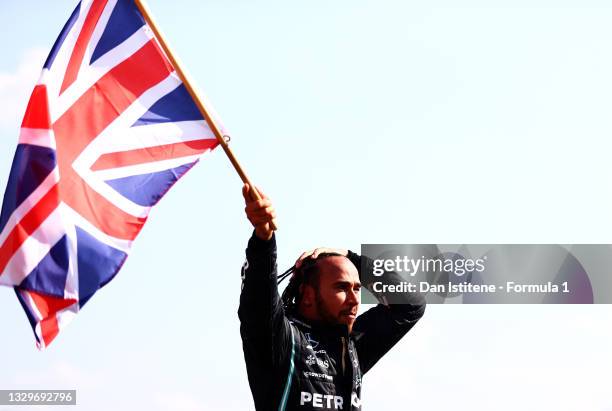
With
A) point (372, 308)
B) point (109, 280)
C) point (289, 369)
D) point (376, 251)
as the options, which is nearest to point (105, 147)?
point (109, 280)

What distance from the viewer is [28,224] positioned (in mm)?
6766

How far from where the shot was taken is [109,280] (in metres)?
6.93

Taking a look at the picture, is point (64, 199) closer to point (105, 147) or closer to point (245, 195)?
point (105, 147)

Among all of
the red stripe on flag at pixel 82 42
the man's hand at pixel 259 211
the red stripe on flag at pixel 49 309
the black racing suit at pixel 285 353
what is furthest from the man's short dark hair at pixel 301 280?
the red stripe on flag at pixel 82 42

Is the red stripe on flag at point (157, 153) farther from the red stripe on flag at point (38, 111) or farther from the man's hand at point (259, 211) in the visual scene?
the man's hand at point (259, 211)

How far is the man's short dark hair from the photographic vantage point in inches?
321

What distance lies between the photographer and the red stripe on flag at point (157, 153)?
7.26 metres

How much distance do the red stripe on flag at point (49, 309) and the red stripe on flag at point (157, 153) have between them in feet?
3.37

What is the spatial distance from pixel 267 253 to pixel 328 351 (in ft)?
3.96

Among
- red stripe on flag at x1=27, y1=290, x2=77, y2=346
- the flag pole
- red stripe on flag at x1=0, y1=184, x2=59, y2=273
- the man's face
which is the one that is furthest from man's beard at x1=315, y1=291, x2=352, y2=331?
red stripe on flag at x1=0, y1=184, x2=59, y2=273

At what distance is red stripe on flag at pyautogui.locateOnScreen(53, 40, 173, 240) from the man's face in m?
1.59

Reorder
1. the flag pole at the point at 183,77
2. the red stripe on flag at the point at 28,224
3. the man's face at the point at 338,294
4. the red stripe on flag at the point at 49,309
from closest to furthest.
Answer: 1. the red stripe on flag at the point at 49,309
2. the red stripe on flag at the point at 28,224
3. the flag pole at the point at 183,77
4. the man's face at the point at 338,294

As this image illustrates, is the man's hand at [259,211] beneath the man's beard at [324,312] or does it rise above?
above

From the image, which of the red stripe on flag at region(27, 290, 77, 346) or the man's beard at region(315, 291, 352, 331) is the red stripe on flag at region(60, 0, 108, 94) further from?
the man's beard at region(315, 291, 352, 331)
